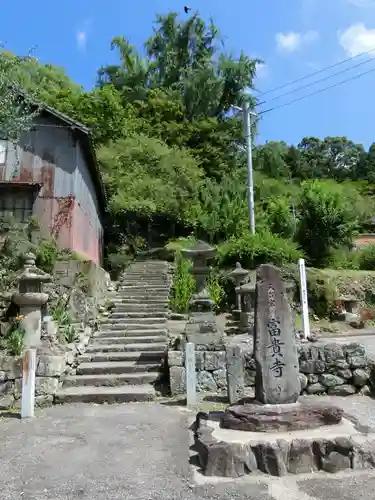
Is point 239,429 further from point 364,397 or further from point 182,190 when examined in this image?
point 182,190

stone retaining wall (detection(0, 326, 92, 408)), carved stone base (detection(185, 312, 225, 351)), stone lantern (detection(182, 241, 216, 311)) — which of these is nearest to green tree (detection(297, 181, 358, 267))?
stone lantern (detection(182, 241, 216, 311))

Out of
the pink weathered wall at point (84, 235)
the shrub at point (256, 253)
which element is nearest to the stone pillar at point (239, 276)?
the shrub at point (256, 253)

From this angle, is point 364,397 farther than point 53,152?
No

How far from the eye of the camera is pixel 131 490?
4430 mm

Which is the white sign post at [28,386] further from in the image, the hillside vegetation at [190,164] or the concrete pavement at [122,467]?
the hillside vegetation at [190,164]

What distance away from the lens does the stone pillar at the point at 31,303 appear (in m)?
9.20

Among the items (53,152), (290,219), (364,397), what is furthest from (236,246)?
(364,397)

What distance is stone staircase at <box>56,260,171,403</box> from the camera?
28.2ft

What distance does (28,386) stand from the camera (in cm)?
752

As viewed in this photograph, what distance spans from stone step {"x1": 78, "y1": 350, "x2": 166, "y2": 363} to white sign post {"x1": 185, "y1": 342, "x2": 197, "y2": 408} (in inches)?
83.7

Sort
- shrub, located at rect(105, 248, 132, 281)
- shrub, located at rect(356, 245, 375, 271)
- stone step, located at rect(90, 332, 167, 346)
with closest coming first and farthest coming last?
stone step, located at rect(90, 332, 167, 346)
shrub, located at rect(356, 245, 375, 271)
shrub, located at rect(105, 248, 132, 281)

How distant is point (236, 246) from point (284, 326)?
1276 cm

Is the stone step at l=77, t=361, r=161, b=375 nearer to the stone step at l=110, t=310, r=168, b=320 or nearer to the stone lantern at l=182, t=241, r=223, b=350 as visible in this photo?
the stone lantern at l=182, t=241, r=223, b=350

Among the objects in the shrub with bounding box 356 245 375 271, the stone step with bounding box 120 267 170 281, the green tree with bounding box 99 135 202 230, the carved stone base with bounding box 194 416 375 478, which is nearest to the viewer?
the carved stone base with bounding box 194 416 375 478
